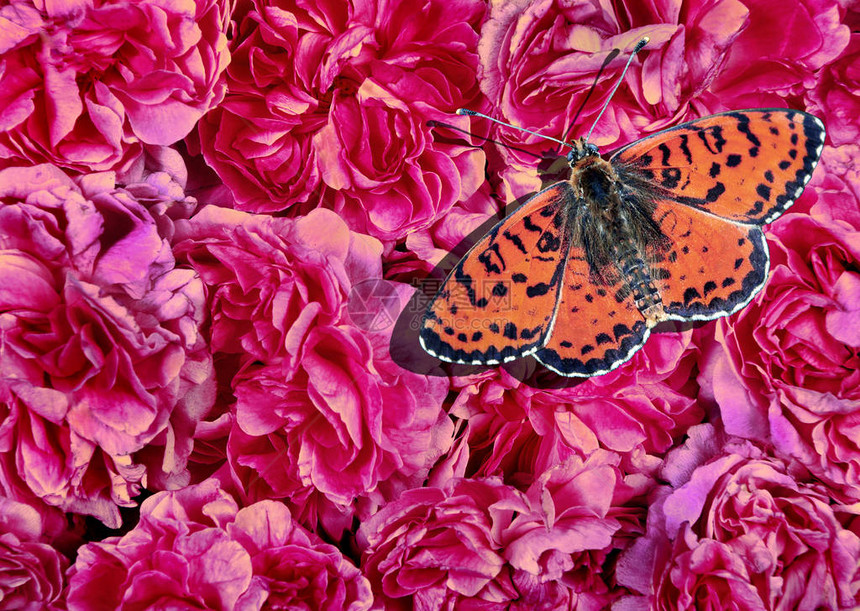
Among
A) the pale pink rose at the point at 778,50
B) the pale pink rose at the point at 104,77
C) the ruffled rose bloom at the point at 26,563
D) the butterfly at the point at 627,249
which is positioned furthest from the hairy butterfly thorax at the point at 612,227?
the ruffled rose bloom at the point at 26,563

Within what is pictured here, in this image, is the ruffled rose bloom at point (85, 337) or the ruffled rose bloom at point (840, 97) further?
the ruffled rose bloom at point (840, 97)

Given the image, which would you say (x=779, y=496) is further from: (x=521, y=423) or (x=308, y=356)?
(x=308, y=356)

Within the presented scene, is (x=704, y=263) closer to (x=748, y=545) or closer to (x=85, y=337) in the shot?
(x=748, y=545)

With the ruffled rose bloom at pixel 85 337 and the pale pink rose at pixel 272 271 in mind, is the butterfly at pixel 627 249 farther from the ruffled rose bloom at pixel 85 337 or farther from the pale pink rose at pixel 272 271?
the ruffled rose bloom at pixel 85 337

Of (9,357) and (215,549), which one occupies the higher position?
(9,357)

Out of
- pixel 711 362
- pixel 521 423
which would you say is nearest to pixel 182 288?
pixel 521 423

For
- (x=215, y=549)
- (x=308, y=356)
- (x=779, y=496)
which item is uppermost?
(x=308, y=356)
